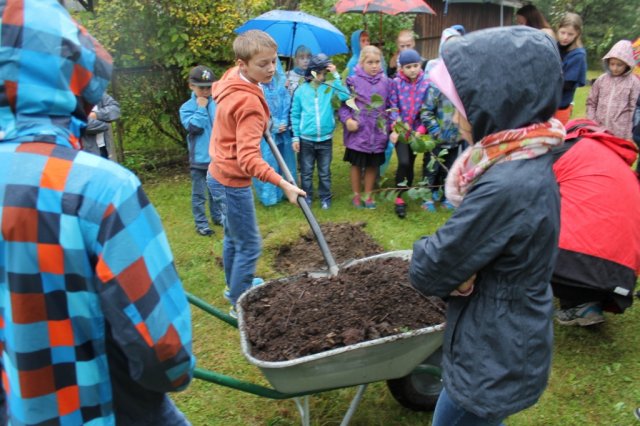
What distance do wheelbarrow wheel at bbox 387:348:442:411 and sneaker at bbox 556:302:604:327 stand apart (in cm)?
126

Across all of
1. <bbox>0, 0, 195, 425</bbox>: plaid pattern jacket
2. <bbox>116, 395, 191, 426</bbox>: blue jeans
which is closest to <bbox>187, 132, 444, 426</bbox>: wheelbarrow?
<bbox>116, 395, 191, 426</bbox>: blue jeans

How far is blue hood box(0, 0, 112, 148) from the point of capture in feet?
3.86

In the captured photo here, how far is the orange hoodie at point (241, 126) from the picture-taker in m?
3.17

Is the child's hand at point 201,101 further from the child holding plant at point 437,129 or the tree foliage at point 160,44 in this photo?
the child holding plant at point 437,129

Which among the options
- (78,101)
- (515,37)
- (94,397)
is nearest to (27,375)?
(94,397)

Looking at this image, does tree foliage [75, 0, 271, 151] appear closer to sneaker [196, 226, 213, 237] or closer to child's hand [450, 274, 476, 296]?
sneaker [196, 226, 213, 237]

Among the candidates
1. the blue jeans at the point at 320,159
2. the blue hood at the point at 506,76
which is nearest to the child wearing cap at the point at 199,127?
the blue jeans at the point at 320,159

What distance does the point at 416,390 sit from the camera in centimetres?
285

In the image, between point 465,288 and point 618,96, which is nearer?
point 465,288

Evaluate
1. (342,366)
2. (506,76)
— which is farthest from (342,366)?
(506,76)

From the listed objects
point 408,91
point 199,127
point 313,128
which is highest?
point 408,91

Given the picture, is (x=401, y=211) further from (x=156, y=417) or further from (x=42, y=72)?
(x=42, y=72)

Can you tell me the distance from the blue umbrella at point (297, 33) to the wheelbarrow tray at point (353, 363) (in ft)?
16.1

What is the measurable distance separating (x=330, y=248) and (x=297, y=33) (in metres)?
3.05
